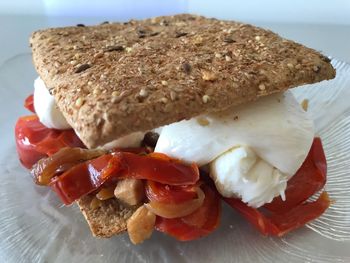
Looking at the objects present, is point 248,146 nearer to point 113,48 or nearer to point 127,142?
point 127,142

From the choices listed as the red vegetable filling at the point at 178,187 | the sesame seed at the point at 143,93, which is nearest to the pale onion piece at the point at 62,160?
the red vegetable filling at the point at 178,187

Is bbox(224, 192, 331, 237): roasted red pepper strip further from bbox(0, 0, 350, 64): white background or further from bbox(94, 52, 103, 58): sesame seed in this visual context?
bbox(0, 0, 350, 64): white background

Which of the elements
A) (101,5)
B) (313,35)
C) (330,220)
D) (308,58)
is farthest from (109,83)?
(101,5)

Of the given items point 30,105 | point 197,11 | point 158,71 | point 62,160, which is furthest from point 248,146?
point 197,11

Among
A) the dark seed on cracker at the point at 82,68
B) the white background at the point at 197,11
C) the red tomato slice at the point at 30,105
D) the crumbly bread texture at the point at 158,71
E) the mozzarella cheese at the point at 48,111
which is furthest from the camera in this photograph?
the white background at the point at 197,11

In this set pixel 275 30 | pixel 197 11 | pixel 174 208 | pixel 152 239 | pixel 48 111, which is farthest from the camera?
pixel 197 11

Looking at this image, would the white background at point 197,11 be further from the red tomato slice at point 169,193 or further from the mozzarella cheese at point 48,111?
the red tomato slice at point 169,193
